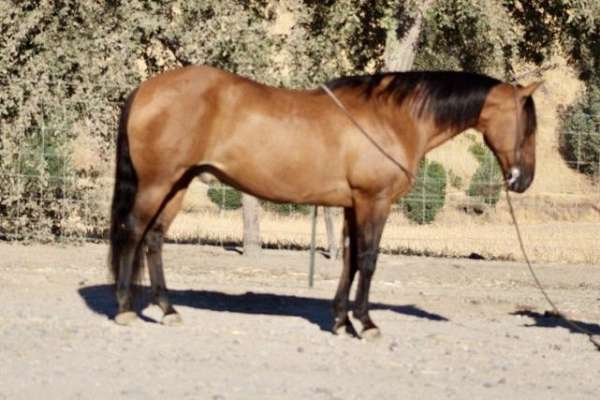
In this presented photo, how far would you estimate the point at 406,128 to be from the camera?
1062cm

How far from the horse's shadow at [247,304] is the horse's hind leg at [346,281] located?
0.54 m

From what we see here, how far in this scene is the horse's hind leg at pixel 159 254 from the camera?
10.8 m

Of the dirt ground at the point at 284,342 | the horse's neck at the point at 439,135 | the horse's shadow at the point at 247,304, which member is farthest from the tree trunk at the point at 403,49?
the horse's neck at the point at 439,135

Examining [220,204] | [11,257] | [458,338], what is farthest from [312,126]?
[220,204]

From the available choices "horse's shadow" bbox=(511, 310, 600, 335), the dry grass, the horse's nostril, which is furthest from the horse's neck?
the dry grass

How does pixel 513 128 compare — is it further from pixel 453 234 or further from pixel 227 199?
pixel 227 199

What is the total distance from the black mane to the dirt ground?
1.75m

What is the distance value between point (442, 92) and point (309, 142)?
1147mm

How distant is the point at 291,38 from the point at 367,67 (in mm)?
2767

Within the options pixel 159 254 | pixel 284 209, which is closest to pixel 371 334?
pixel 159 254

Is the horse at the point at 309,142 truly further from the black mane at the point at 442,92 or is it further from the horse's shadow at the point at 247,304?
the horse's shadow at the point at 247,304

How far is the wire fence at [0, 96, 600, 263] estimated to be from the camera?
17.5m

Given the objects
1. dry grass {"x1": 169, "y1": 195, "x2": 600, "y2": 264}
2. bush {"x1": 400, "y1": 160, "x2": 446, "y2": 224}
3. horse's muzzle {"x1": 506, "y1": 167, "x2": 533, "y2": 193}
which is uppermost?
horse's muzzle {"x1": 506, "y1": 167, "x2": 533, "y2": 193}

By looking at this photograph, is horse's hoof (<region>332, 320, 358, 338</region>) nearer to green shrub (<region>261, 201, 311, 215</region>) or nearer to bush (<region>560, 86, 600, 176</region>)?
bush (<region>560, 86, 600, 176</region>)
